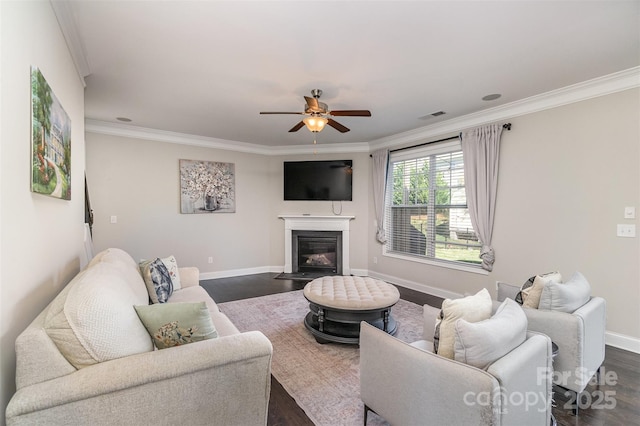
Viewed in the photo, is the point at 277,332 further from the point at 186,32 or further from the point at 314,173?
the point at 314,173

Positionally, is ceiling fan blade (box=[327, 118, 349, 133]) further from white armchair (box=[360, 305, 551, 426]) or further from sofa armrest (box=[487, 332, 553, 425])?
sofa armrest (box=[487, 332, 553, 425])

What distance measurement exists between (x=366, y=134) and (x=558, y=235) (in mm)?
3154

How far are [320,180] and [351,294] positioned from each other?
3259 millimetres

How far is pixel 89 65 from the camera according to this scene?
2693 mm

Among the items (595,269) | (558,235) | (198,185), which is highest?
(198,185)

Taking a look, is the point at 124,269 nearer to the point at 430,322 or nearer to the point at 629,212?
the point at 430,322

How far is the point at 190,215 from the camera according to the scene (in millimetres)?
5316

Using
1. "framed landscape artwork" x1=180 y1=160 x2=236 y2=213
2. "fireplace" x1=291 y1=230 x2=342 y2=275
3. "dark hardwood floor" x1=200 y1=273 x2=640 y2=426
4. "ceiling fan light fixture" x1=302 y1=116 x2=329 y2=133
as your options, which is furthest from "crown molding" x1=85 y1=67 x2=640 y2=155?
"dark hardwood floor" x1=200 y1=273 x2=640 y2=426

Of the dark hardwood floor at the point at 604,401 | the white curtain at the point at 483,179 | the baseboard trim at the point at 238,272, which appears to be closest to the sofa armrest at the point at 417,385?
the dark hardwood floor at the point at 604,401

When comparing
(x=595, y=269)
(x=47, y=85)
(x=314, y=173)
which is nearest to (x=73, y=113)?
(x=47, y=85)

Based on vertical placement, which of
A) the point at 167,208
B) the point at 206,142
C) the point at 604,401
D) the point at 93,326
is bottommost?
the point at 604,401

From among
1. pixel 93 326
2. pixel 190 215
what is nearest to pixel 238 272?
pixel 190 215

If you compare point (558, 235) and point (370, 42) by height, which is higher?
point (370, 42)

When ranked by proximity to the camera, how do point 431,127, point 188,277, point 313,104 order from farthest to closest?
1. point 431,127
2. point 188,277
3. point 313,104
